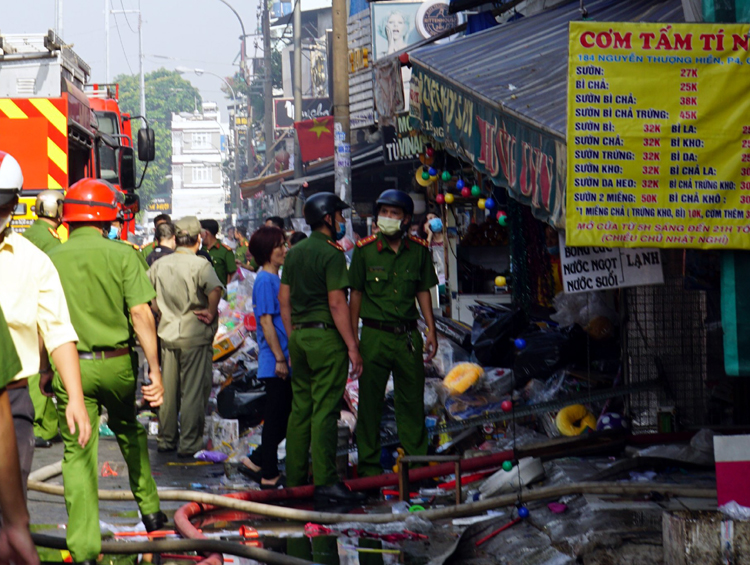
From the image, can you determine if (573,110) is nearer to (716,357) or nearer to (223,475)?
(716,357)

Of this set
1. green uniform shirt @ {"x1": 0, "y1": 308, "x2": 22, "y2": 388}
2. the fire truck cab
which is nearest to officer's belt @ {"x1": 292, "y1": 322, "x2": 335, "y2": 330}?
the fire truck cab

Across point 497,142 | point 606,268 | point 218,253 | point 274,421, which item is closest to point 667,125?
point 606,268

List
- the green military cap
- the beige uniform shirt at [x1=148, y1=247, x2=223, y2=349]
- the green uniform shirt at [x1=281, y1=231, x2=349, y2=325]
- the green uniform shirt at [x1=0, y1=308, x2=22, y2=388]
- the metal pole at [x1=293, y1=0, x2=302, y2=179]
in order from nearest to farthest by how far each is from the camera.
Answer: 1. the green uniform shirt at [x1=0, y1=308, x2=22, y2=388]
2. the green uniform shirt at [x1=281, y1=231, x2=349, y2=325]
3. the beige uniform shirt at [x1=148, y1=247, x2=223, y2=349]
4. the green military cap
5. the metal pole at [x1=293, y1=0, x2=302, y2=179]

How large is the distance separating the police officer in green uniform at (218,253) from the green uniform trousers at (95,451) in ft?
21.4

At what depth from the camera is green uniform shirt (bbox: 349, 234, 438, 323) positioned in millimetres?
8008

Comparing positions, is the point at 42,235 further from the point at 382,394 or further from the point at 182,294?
the point at 382,394

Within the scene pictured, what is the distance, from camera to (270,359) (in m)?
8.31

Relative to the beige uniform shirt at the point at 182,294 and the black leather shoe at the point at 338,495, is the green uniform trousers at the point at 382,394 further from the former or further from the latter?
the beige uniform shirt at the point at 182,294

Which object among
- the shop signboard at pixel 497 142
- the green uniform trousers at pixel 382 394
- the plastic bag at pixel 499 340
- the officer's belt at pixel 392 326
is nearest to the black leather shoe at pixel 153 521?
the green uniform trousers at pixel 382 394

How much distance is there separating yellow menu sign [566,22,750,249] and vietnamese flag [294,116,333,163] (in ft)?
68.9

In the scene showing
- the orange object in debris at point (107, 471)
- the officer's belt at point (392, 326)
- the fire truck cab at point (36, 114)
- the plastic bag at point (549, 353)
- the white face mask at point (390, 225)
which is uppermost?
the fire truck cab at point (36, 114)

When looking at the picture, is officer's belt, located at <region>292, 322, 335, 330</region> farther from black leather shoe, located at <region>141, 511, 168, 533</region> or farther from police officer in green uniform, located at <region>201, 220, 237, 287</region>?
police officer in green uniform, located at <region>201, 220, 237, 287</region>

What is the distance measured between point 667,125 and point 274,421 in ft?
12.9

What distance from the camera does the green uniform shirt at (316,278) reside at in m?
7.57
